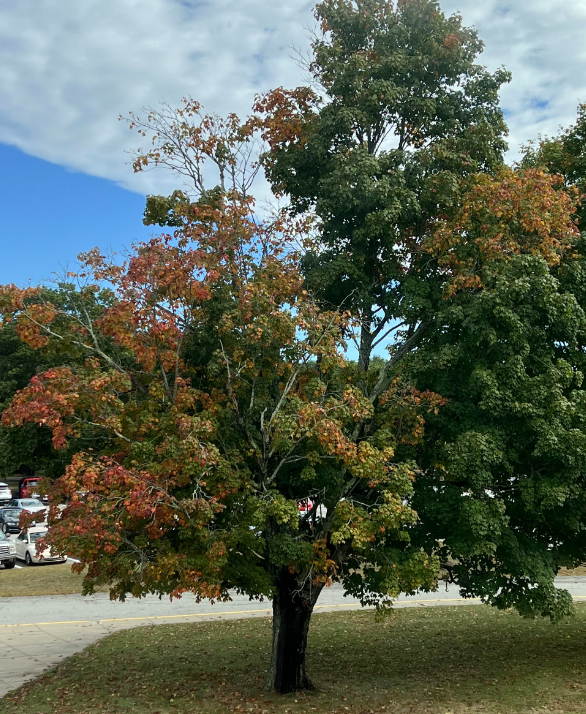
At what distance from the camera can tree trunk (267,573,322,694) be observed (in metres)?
11.3

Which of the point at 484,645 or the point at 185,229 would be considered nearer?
the point at 185,229

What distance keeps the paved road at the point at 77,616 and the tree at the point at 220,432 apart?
4.81 m

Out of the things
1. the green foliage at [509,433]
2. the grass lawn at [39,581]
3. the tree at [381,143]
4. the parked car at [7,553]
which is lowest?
the grass lawn at [39,581]

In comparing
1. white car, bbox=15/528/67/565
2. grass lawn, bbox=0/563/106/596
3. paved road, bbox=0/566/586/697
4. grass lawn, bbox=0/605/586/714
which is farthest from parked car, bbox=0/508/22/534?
grass lawn, bbox=0/605/586/714

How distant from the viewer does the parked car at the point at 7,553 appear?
23891mm

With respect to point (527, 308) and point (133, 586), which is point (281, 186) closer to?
point (527, 308)

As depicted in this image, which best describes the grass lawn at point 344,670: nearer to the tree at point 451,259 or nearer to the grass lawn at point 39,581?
the tree at point 451,259

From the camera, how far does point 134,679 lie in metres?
12.2

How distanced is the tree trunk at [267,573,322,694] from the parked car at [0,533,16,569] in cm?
1593

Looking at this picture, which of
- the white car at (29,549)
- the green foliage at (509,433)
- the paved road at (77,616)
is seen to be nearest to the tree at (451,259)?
the green foliage at (509,433)

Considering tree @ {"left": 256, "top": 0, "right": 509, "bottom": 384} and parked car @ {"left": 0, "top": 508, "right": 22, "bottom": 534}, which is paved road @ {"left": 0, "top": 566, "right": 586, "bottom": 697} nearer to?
tree @ {"left": 256, "top": 0, "right": 509, "bottom": 384}

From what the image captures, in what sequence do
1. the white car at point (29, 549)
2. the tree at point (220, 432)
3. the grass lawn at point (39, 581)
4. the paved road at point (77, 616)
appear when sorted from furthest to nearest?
1. the white car at point (29, 549)
2. the grass lawn at point (39, 581)
3. the paved road at point (77, 616)
4. the tree at point (220, 432)

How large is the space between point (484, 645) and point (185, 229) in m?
11.0

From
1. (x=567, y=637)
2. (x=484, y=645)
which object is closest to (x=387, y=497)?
(x=484, y=645)
